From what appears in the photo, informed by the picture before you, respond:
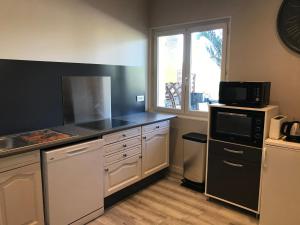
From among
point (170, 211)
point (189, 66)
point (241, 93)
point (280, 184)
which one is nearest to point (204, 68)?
point (189, 66)

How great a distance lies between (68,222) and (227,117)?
1.90 metres

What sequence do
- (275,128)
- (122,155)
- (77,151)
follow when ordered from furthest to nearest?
1. (122,155)
2. (275,128)
3. (77,151)

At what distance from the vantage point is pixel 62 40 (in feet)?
8.45

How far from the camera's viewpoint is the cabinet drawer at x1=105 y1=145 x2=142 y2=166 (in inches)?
99.0

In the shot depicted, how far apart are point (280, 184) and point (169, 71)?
2106mm

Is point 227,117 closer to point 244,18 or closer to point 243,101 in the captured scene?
point 243,101

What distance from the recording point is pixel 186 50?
3.33m

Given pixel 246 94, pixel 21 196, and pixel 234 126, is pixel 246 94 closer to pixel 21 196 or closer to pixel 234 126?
pixel 234 126

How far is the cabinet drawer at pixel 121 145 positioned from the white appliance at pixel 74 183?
0.11 meters

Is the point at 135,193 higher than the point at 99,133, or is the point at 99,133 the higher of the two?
the point at 99,133

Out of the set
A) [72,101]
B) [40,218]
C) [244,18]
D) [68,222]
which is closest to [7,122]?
[72,101]

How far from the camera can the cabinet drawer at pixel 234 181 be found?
2424 millimetres

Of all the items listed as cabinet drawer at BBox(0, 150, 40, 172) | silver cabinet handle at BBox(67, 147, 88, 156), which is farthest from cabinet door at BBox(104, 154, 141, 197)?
cabinet drawer at BBox(0, 150, 40, 172)

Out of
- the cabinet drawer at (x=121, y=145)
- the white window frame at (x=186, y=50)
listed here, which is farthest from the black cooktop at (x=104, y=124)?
the white window frame at (x=186, y=50)
